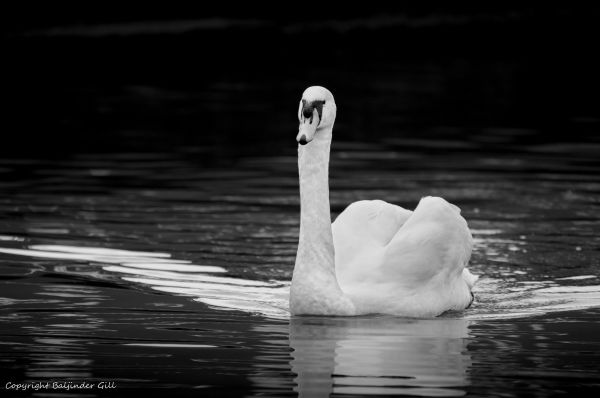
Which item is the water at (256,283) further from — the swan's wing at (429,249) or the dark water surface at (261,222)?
Answer: the swan's wing at (429,249)

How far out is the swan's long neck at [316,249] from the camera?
11.4 meters

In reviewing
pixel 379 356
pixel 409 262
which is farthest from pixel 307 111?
pixel 379 356

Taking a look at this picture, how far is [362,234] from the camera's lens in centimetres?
1239

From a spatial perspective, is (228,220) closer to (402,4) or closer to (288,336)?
(288,336)

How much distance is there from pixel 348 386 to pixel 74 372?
1.58 metres

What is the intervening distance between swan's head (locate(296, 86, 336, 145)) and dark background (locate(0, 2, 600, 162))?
10.2 metres

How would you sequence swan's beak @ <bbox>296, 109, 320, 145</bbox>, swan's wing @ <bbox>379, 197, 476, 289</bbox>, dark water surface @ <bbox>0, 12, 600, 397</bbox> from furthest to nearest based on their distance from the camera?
swan's wing @ <bbox>379, 197, 476, 289</bbox>
swan's beak @ <bbox>296, 109, 320, 145</bbox>
dark water surface @ <bbox>0, 12, 600, 397</bbox>

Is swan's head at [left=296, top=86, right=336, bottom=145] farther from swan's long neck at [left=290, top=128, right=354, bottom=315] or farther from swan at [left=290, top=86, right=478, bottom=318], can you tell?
swan's long neck at [left=290, top=128, right=354, bottom=315]

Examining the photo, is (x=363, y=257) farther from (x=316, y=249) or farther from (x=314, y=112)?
(x=314, y=112)

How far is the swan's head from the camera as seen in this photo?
36.2 ft

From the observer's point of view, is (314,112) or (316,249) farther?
(316,249)

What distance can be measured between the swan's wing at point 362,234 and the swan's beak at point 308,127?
118cm

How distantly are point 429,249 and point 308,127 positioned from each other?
1431 mm

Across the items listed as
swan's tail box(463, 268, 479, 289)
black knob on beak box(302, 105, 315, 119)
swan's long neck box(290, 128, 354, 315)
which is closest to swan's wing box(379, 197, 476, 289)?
swan's tail box(463, 268, 479, 289)
